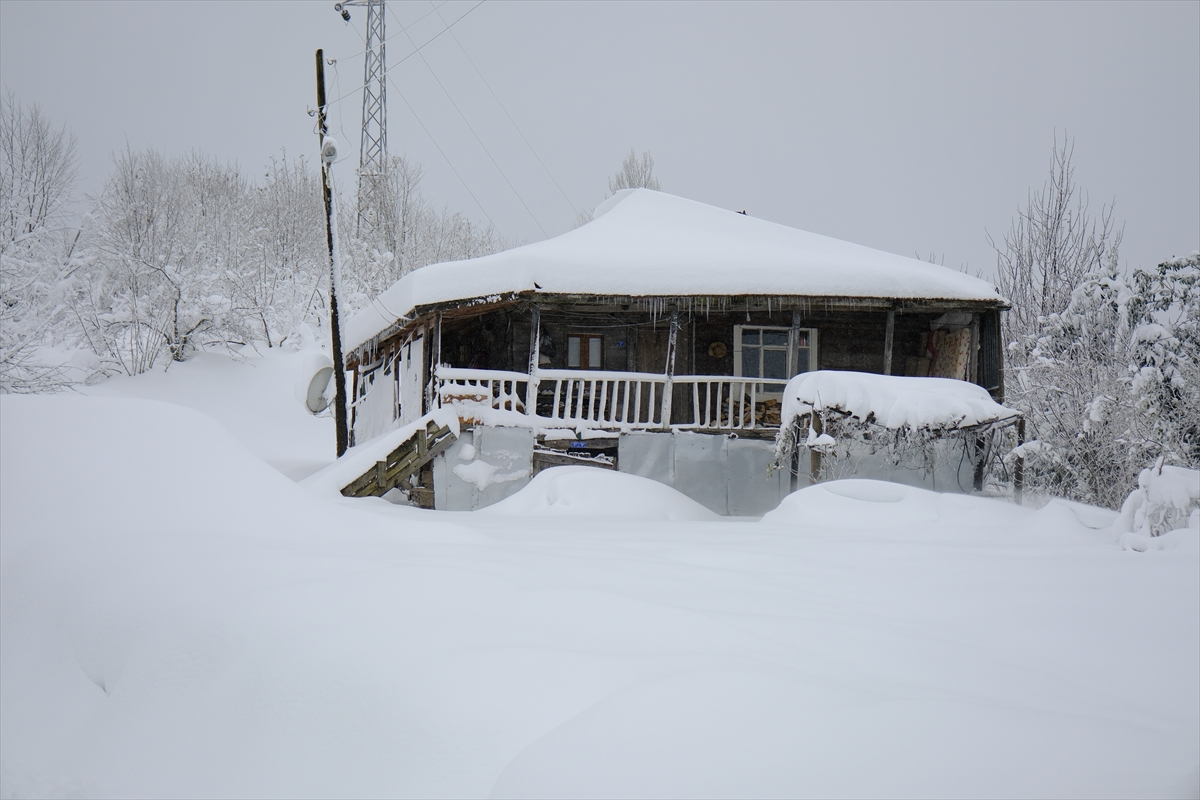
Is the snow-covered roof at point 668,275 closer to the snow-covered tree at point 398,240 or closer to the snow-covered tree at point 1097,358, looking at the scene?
the snow-covered tree at point 1097,358

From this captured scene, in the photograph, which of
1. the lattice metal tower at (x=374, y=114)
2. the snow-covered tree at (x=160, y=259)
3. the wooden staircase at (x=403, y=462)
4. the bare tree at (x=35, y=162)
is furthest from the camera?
the lattice metal tower at (x=374, y=114)

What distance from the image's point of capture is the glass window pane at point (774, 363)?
1543 cm

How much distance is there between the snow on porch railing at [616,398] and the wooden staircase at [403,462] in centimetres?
61

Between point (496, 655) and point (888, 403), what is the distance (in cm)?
867

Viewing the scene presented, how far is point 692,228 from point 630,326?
3.00 meters

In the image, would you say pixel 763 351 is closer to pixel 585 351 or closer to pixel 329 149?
pixel 585 351

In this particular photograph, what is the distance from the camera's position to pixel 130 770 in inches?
116

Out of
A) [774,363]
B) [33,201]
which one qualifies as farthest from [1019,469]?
[33,201]

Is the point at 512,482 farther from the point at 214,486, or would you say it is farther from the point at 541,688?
the point at 541,688

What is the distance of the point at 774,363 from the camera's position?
15.4m

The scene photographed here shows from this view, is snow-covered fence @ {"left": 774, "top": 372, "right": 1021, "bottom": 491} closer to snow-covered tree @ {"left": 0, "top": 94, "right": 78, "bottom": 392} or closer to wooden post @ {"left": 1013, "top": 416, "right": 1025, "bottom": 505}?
wooden post @ {"left": 1013, "top": 416, "right": 1025, "bottom": 505}

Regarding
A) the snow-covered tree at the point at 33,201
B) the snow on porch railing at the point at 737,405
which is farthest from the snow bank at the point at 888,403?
the snow-covered tree at the point at 33,201

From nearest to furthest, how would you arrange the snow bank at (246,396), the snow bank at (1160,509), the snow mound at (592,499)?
the snow bank at (1160,509) < the snow mound at (592,499) < the snow bank at (246,396)

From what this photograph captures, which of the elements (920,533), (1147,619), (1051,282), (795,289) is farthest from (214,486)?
(1051,282)
